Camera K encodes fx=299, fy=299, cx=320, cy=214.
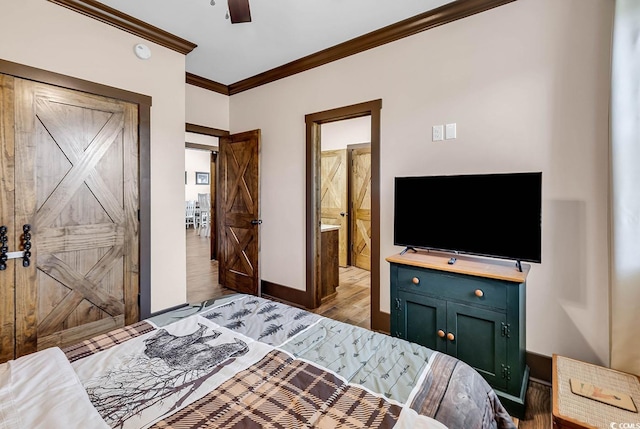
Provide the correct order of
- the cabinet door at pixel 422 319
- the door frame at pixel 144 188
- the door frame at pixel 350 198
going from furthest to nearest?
the door frame at pixel 350 198 < the door frame at pixel 144 188 < the cabinet door at pixel 422 319

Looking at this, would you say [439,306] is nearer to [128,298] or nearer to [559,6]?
[559,6]

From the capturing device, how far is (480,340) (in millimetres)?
1952

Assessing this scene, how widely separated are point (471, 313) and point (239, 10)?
2308 millimetres

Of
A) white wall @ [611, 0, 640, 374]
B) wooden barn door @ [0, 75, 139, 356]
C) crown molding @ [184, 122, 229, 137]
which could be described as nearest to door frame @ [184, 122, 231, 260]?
crown molding @ [184, 122, 229, 137]

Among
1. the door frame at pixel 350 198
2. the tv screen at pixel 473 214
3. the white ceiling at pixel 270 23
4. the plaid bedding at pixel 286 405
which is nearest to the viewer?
the plaid bedding at pixel 286 405

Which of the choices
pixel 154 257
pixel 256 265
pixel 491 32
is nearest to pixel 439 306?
pixel 491 32

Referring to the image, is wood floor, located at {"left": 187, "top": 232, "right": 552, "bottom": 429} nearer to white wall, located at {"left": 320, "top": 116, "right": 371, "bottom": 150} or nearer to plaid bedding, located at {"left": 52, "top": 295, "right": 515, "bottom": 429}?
plaid bedding, located at {"left": 52, "top": 295, "right": 515, "bottom": 429}

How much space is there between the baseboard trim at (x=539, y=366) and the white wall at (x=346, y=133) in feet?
12.8

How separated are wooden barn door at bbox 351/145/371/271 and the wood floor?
0.95 feet

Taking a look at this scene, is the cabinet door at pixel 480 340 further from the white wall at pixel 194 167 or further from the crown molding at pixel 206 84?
the white wall at pixel 194 167

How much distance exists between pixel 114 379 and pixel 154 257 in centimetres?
215

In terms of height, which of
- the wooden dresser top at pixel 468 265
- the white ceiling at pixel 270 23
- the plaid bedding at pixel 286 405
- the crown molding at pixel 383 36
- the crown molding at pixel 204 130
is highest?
the white ceiling at pixel 270 23

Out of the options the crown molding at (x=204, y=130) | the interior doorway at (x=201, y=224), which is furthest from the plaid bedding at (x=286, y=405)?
the crown molding at (x=204, y=130)

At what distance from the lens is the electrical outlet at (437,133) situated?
8.42 feet
